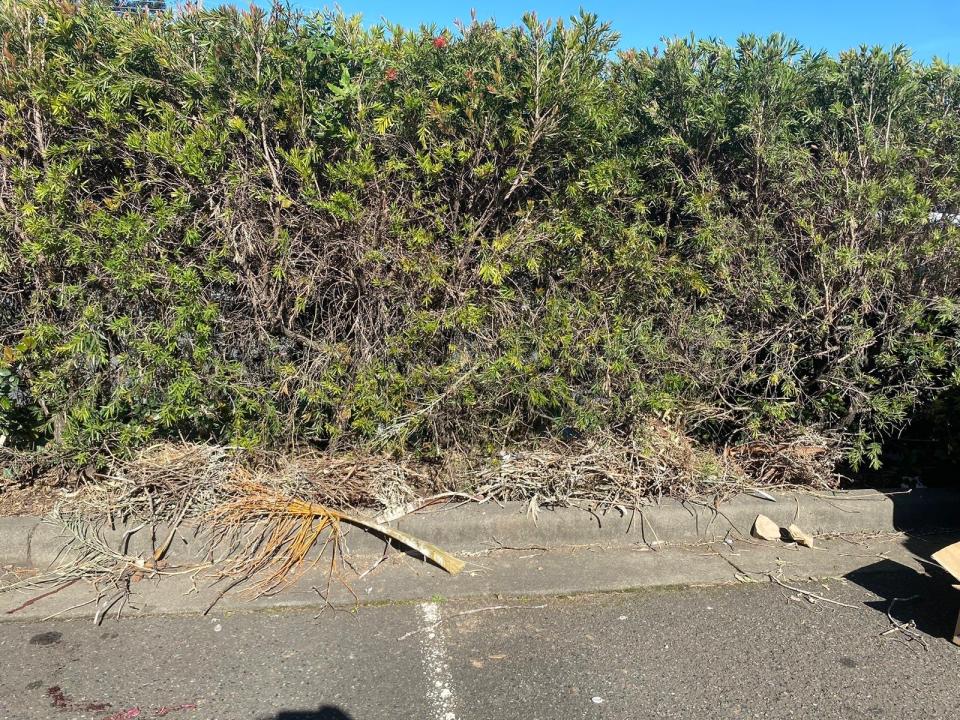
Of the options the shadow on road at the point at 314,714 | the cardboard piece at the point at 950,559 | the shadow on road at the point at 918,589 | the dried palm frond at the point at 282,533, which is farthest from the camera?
the dried palm frond at the point at 282,533

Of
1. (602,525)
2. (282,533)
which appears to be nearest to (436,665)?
(282,533)

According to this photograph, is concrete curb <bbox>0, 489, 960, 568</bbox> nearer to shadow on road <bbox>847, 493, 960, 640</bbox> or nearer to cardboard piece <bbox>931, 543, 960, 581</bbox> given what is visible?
shadow on road <bbox>847, 493, 960, 640</bbox>

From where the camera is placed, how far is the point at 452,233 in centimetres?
457

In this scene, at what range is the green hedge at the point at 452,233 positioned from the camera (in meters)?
4.28

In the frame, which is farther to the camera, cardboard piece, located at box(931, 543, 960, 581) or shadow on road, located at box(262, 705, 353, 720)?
cardboard piece, located at box(931, 543, 960, 581)

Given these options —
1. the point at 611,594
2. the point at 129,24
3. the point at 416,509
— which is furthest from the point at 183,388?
the point at 611,594

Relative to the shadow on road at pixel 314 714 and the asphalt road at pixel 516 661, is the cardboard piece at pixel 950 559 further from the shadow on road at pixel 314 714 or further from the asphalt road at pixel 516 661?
the shadow on road at pixel 314 714

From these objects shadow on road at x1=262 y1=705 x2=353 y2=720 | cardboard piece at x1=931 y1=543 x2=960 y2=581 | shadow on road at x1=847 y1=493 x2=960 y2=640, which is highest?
cardboard piece at x1=931 y1=543 x2=960 y2=581

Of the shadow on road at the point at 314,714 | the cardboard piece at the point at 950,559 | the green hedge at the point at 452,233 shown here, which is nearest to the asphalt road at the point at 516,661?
the shadow on road at the point at 314,714

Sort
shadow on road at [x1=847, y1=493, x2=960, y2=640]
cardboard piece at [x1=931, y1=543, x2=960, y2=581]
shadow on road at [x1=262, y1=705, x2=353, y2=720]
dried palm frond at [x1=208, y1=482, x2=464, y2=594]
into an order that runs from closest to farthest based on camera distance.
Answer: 1. shadow on road at [x1=262, y1=705, x2=353, y2=720]
2. cardboard piece at [x1=931, y1=543, x2=960, y2=581]
3. shadow on road at [x1=847, y1=493, x2=960, y2=640]
4. dried palm frond at [x1=208, y1=482, x2=464, y2=594]

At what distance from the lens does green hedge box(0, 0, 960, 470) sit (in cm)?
428

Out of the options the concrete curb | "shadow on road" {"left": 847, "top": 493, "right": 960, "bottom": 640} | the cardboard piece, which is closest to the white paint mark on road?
the concrete curb

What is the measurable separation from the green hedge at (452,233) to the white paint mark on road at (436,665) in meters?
1.09

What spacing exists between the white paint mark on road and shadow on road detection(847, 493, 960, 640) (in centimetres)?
219
